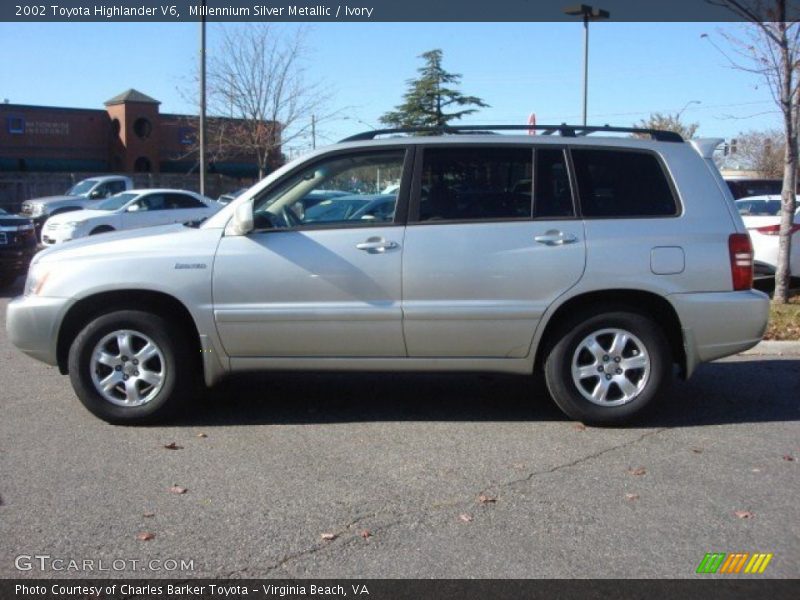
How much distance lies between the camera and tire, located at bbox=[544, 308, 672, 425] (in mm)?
5680

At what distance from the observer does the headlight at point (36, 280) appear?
581 cm

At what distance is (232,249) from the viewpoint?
567cm

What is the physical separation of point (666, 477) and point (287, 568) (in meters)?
2.29

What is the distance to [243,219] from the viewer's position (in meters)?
5.55

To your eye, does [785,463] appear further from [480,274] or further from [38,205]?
[38,205]

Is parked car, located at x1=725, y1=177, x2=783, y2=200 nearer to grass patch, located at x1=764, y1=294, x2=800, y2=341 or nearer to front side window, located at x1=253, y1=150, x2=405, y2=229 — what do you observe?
grass patch, located at x1=764, y1=294, x2=800, y2=341

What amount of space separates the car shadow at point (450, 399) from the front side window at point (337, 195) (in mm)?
1242

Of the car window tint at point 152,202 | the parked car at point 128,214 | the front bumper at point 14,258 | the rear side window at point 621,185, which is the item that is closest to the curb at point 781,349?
the rear side window at point 621,185

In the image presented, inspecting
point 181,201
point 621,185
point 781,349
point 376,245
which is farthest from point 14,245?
point 781,349

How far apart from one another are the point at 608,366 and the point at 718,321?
78 cm

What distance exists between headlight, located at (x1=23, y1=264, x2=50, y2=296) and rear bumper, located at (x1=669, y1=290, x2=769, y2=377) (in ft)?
13.8

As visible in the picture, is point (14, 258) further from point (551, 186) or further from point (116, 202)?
point (551, 186)

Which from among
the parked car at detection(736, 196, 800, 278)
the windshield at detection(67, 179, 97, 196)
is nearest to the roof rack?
the parked car at detection(736, 196, 800, 278)
